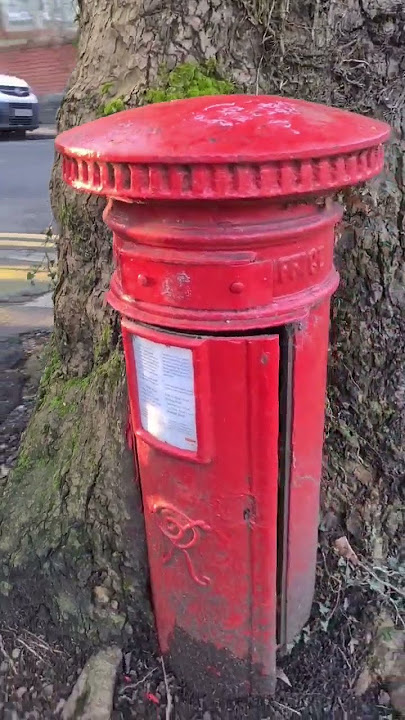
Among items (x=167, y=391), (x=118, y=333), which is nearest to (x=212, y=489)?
(x=167, y=391)

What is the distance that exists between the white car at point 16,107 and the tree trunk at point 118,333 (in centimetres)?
1374

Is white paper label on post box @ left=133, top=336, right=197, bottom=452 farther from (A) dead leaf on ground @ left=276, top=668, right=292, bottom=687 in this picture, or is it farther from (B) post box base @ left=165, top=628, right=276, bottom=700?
(A) dead leaf on ground @ left=276, top=668, right=292, bottom=687

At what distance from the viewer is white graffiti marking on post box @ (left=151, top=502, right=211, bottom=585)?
175 cm

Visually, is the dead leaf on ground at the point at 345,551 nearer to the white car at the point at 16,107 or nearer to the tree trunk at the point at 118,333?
the tree trunk at the point at 118,333

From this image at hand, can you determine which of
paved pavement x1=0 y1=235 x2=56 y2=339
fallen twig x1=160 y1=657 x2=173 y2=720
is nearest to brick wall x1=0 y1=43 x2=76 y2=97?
paved pavement x1=0 y1=235 x2=56 y2=339

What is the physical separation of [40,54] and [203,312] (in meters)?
22.3

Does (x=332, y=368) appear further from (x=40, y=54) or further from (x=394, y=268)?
(x=40, y=54)

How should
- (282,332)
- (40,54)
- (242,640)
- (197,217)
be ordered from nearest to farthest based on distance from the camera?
(197,217), (282,332), (242,640), (40,54)

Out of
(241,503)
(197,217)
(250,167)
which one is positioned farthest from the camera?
(241,503)

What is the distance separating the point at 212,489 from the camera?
1.67 meters

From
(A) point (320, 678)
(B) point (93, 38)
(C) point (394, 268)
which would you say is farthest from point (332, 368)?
(B) point (93, 38)

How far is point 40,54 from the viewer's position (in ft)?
68.9

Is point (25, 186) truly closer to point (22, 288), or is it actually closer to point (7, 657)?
point (22, 288)

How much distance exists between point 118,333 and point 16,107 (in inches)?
561
